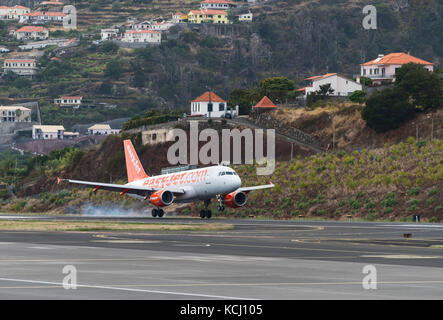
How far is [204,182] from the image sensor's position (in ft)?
263

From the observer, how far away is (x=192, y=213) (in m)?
103

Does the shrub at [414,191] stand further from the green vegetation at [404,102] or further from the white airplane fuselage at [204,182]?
the green vegetation at [404,102]

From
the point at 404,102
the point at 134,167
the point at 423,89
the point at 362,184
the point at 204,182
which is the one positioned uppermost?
the point at 423,89

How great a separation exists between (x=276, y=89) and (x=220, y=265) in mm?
153363

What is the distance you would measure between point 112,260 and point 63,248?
Result: 695 cm

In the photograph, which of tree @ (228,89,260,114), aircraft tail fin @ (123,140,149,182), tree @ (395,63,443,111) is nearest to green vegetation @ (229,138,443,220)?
aircraft tail fin @ (123,140,149,182)

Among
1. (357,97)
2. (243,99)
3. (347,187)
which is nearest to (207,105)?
(243,99)

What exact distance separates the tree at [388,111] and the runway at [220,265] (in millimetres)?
63249

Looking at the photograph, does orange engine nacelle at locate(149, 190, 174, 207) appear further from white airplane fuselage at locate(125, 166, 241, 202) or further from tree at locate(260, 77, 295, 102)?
tree at locate(260, 77, 295, 102)

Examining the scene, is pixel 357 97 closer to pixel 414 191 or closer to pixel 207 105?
pixel 207 105

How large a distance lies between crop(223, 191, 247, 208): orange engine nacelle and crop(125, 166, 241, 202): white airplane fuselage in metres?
2.83

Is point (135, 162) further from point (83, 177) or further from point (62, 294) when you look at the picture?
point (62, 294)

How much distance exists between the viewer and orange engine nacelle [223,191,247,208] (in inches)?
3285
